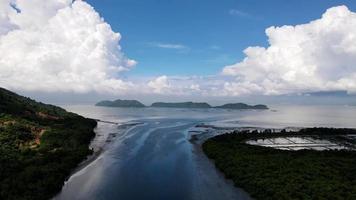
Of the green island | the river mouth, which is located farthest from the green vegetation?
the green island

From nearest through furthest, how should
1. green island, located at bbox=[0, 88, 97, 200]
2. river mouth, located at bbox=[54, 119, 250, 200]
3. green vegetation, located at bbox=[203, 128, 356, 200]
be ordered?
green vegetation, located at bbox=[203, 128, 356, 200] < green island, located at bbox=[0, 88, 97, 200] < river mouth, located at bbox=[54, 119, 250, 200]

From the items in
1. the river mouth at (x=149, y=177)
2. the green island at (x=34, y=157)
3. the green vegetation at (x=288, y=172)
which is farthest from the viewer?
the river mouth at (x=149, y=177)

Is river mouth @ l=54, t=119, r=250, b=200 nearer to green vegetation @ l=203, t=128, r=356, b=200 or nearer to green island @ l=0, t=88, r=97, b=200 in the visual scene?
green vegetation @ l=203, t=128, r=356, b=200

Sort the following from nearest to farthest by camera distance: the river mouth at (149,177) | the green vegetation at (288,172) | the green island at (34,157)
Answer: the green vegetation at (288,172) → the green island at (34,157) → the river mouth at (149,177)

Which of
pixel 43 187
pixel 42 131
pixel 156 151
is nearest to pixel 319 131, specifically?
pixel 156 151

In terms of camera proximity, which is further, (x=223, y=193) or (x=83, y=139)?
(x=83, y=139)

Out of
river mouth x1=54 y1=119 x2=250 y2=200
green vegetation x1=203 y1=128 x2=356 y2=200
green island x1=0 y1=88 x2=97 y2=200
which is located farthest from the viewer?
river mouth x1=54 y1=119 x2=250 y2=200

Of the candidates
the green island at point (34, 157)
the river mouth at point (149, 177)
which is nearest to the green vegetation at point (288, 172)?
the river mouth at point (149, 177)

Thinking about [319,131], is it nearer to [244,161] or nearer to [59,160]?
[244,161]

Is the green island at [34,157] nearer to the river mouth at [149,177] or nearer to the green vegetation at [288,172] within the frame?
the river mouth at [149,177]
